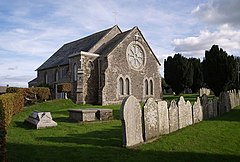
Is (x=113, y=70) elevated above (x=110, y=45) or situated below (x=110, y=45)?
below

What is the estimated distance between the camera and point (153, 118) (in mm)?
9406

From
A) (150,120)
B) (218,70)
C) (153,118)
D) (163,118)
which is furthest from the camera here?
(218,70)

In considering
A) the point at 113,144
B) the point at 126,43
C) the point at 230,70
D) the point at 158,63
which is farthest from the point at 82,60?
the point at 113,144

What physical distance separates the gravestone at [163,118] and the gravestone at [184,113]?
52.3 inches

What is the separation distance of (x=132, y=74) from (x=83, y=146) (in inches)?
857

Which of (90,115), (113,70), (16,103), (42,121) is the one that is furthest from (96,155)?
(113,70)

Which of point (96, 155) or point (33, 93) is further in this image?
point (33, 93)

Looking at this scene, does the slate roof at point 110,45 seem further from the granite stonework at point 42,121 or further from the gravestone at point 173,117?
the gravestone at point 173,117

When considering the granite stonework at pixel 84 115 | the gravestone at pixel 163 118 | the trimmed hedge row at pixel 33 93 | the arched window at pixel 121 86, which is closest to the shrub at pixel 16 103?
the trimmed hedge row at pixel 33 93

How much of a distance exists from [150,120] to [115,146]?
5.77 feet

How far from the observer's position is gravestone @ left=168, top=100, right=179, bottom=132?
1065cm

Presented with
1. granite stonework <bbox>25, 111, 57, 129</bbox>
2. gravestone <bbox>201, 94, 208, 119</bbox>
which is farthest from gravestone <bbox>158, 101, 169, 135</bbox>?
granite stonework <bbox>25, 111, 57, 129</bbox>

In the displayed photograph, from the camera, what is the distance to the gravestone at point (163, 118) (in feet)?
32.5

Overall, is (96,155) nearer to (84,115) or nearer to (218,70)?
(84,115)
